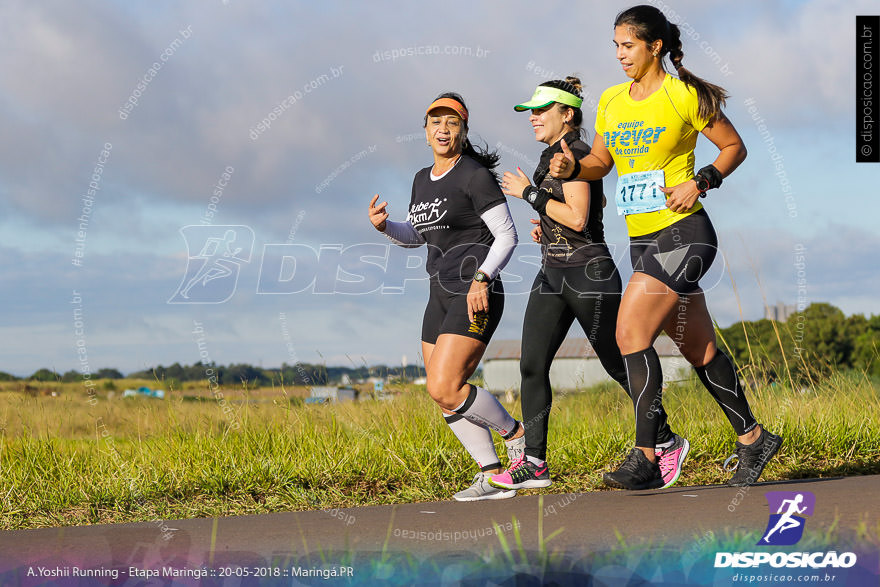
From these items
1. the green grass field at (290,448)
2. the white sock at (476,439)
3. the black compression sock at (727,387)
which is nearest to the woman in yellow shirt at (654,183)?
the black compression sock at (727,387)

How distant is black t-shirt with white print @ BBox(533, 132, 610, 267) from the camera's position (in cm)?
528

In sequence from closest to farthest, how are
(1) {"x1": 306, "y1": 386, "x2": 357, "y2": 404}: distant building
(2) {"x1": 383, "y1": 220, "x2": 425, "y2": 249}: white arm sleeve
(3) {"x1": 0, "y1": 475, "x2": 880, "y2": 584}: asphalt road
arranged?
(3) {"x1": 0, "y1": 475, "x2": 880, "y2": 584}: asphalt road, (2) {"x1": 383, "y1": 220, "x2": 425, "y2": 249}: white arm sleeve, (1) {"x1": 306, "y1": 386, "x2": 357, "y2": 404}: distant building

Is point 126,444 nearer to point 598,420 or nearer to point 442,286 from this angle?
point 442,286

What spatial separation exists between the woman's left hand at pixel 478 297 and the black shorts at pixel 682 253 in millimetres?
887

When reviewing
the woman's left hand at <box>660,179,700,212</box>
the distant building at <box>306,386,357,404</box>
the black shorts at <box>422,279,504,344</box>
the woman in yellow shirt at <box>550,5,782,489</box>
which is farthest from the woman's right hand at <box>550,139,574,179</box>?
the distant building at <box>306,386,357,404</box>

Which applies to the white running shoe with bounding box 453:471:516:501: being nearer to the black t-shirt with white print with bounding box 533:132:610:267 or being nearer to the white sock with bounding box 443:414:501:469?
the white sock with bounding box 443:414:501:469

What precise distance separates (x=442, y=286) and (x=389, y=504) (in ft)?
4.75

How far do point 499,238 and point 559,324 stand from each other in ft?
2.22

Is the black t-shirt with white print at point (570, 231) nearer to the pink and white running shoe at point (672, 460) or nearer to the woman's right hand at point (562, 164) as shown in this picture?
the woman's right hand at point (562, 164)

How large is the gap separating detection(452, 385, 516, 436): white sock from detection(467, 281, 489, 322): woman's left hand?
55cm

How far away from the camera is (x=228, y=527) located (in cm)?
479

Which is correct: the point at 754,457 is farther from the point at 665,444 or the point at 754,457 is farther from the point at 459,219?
the point at 459,219

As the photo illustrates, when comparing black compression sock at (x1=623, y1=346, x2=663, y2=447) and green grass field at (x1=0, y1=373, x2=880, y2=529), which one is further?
green grass field at (x1=0, y1=373, x2=880, y2=529)

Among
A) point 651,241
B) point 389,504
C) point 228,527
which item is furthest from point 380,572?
point 651,241
